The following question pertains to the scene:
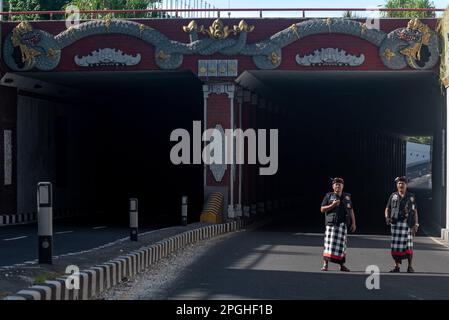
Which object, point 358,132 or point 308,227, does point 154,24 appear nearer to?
point 308,227

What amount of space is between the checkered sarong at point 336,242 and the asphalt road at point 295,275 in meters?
0.29

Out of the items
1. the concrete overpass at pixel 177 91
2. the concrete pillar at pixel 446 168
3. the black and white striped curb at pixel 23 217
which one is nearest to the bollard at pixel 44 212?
the concrete pillar at pixel 446 168

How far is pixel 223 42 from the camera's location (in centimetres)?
3300

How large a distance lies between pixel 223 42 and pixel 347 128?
33386mm

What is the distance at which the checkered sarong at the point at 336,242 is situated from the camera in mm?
17312

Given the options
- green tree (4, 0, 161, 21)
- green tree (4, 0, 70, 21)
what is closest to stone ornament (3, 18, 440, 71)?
green tree (4, 0, 161, 21)

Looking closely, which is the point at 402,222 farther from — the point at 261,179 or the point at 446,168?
the point at 261,179

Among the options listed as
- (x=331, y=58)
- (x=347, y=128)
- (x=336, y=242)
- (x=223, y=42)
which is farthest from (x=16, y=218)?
(x=347, y=128)

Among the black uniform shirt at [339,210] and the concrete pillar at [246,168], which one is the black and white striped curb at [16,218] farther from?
the black uniform shirt at [339,210]

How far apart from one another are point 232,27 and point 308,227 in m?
8.18

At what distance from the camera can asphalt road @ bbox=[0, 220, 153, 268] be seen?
2019 cm

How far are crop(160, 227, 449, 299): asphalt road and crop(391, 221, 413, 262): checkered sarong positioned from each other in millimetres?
454

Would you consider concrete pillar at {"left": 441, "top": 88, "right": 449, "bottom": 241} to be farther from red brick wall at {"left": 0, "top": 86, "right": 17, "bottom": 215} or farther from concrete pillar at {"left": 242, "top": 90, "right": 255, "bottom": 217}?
red brick wall at {"left": 0, "top": 86, "right": 17, "bottom": 215}
